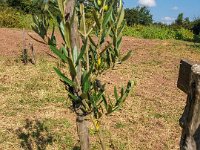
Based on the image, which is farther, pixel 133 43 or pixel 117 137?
A: pixel 133 43

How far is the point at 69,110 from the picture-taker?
7637 millimetres

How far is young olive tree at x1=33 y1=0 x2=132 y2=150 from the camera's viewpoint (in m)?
2.11

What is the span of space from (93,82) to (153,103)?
6.17 m

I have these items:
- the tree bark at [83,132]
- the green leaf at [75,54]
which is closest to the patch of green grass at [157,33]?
the tree bark at [83,132]

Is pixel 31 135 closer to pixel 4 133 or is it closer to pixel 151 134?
pixel 4 133

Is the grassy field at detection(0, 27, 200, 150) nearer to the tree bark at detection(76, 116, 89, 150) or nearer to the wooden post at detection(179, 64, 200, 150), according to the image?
the tree bark at detection(76, 116, 89, 150)

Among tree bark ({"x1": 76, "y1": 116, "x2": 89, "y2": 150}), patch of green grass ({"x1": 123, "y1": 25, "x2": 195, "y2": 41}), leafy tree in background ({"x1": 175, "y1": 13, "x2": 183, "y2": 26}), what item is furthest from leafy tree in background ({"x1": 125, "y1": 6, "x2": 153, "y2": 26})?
tree bark ({"x1": 76, "y1": 116, "x2": 89, "y2": 150})

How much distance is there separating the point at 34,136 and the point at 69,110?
158 cm

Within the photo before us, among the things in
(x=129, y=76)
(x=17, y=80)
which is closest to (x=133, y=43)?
(x=129, y=76)

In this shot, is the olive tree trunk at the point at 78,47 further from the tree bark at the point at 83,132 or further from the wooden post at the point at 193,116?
the wooden post at the point at 193,116

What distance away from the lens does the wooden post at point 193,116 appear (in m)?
1.81

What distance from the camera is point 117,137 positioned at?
6355 millimetres

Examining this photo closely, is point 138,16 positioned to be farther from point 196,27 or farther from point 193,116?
point 193,116

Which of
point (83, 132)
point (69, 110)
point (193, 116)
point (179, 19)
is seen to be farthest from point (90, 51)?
point (179, 19)
